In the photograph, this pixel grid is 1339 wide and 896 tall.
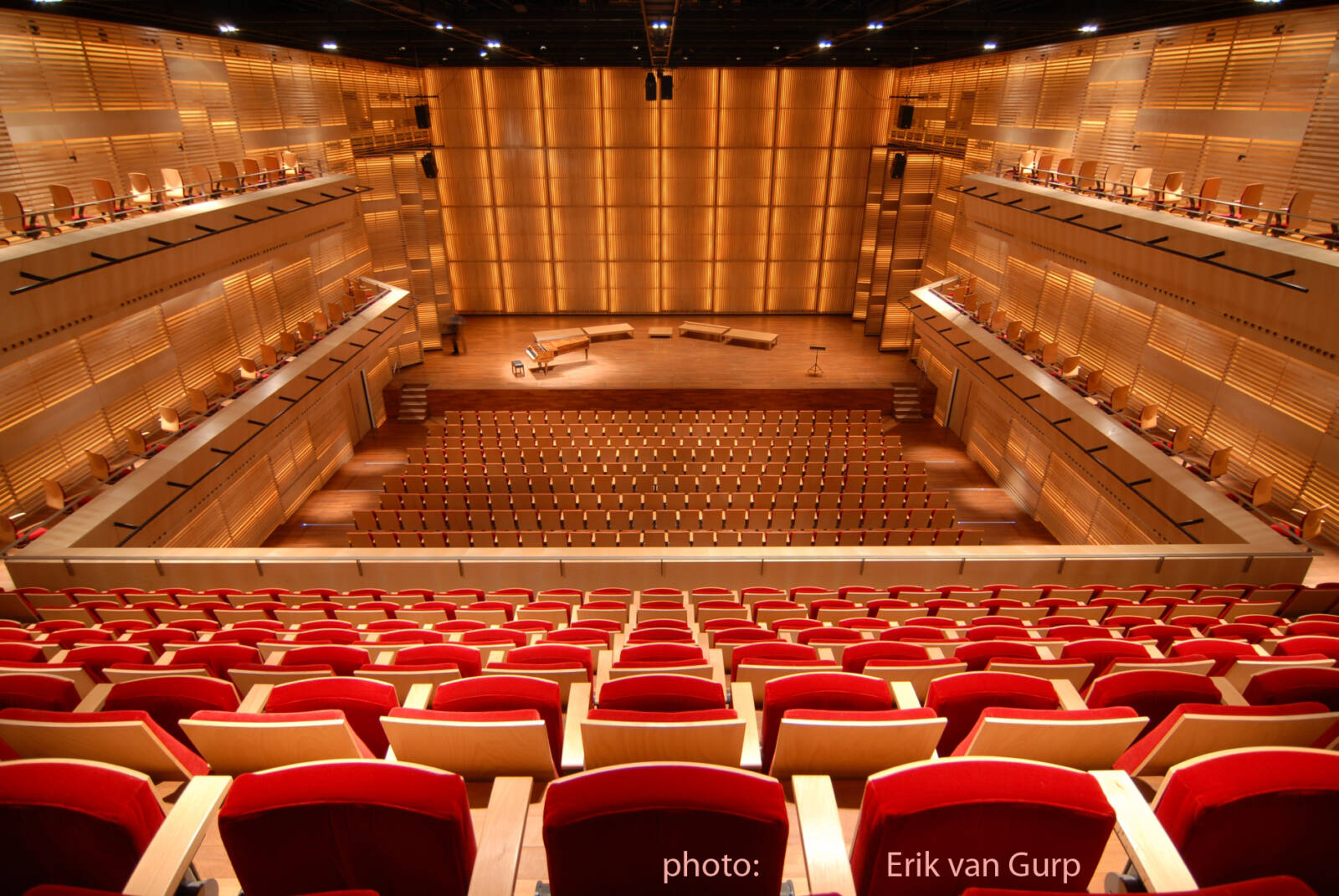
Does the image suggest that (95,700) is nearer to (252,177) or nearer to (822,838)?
(822,838)

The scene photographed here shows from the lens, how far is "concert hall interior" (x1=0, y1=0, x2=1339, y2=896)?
1606 mm

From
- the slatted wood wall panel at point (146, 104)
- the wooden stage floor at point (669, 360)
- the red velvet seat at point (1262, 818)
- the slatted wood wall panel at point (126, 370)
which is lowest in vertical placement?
the wooden stage floor at point (669, 360)

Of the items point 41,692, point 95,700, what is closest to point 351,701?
point 95,700

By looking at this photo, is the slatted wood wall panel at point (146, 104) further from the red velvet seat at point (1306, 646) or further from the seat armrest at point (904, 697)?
the red velvet seat at point (1306, 646)

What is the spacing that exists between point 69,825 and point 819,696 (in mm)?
2175

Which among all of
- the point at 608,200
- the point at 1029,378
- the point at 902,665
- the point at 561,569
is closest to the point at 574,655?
the point at 902,665

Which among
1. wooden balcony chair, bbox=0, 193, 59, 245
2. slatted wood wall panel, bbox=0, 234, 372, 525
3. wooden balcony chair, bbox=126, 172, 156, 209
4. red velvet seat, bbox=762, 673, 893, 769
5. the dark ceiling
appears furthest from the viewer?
the dark ceiling

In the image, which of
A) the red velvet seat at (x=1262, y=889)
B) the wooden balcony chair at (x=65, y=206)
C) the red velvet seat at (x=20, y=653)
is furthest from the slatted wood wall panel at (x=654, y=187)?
the red velvet seat at (x=1262, y=889)

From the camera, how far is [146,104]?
994 cm

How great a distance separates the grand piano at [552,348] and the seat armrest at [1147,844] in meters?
16.1

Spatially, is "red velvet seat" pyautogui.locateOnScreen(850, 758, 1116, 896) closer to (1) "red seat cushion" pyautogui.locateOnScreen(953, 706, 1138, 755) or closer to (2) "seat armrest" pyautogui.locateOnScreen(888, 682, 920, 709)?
(1) "red seat cushion" pyautogui.locateOnScreen(953, 706, 1138, 755)

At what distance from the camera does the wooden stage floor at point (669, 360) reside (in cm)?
1652

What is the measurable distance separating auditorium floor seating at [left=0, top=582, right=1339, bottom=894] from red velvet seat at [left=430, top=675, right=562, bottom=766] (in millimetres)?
12

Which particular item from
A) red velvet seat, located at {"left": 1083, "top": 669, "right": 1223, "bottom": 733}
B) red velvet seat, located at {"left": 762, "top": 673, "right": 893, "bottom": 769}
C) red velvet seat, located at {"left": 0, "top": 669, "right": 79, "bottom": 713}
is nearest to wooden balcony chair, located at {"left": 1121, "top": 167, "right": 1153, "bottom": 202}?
red velvet seat, located at {"left": 1083, "top": 669, "right": 1223, "bottom": 733}
